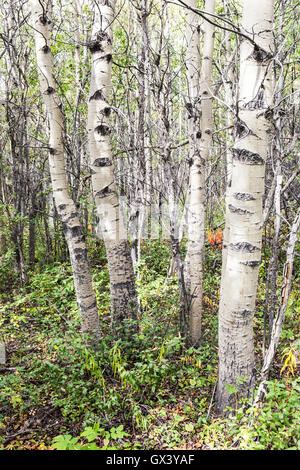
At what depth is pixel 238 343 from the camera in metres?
2.50

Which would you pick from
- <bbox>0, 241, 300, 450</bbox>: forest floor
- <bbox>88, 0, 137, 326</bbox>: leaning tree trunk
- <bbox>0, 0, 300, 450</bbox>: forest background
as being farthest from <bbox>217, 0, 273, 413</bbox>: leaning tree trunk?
<bbox>88, 0, 137, 326</bbox>: leaning tree trunk

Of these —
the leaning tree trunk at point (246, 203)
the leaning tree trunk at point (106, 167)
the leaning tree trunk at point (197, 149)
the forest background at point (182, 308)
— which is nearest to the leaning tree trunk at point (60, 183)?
the forest background at point (182, 308)

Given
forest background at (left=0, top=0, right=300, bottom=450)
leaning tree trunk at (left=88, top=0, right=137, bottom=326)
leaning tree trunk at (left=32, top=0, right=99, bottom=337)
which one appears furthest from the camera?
leaning tree trunk at (left=32, top=0, right=99, bottom=337)

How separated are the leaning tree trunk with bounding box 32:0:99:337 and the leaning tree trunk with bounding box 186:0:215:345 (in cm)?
135

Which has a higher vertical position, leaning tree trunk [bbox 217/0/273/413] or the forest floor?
leaning tree trunk [bbox 217/0/273/413]

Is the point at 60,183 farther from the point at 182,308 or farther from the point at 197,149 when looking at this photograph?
the point at 182,308

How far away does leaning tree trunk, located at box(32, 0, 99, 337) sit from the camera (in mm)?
3473

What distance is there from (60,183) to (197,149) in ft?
5.93

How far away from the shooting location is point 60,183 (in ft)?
12.0

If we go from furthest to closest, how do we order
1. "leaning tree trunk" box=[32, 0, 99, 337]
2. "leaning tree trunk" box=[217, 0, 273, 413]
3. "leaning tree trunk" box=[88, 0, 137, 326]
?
"leaning tree trunk" box=[32, 0, 99, 337]
"leaning tree trunk" box=[88, 0, 137, 326]
"leaning tree trunk" box=[217, 0, 273, 413]

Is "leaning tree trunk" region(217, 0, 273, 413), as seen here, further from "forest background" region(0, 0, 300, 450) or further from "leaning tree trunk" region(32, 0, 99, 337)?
"leaning tree trunk" region(32, 0, 99, 337)

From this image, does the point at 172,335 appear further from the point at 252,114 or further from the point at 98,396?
the point at 252,114

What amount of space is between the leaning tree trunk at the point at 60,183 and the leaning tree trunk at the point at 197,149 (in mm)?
1353

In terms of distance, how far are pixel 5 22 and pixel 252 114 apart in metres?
6.12
